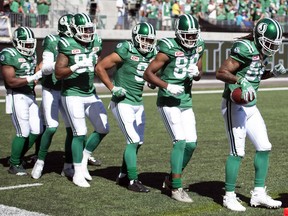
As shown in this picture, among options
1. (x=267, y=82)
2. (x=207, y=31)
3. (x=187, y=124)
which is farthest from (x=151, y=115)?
(x=207, y=31)

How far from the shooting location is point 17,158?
8.23m

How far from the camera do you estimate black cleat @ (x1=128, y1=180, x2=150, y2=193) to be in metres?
7.18

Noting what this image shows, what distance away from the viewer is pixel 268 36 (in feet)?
20.7

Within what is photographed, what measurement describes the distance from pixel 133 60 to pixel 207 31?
61.8 feet

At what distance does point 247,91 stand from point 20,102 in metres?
3.17

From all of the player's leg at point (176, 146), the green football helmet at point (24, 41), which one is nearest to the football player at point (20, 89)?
the green football helmet at point (24, 41)

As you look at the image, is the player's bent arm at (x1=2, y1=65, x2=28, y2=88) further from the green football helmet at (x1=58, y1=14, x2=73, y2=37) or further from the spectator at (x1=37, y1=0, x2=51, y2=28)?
the spectator at (x1=37, y1=0, x2=51, y2=28)

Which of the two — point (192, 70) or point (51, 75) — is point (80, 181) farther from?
point (192, 70)

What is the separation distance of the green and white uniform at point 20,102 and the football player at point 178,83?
1.90 metres

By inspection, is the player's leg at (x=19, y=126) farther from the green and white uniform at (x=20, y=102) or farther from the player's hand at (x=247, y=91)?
the player's hand at (x=247, y=91)

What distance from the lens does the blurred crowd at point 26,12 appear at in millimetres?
21766

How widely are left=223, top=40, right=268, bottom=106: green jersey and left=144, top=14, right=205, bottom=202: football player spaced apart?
0.59 metres

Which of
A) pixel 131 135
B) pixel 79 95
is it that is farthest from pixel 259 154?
pixel 79 95

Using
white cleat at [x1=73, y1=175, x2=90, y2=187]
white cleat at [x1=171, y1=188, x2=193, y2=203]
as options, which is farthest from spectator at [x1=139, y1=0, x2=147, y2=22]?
white cleat at [x1=171, y1=188, x2=193, y2=203]
